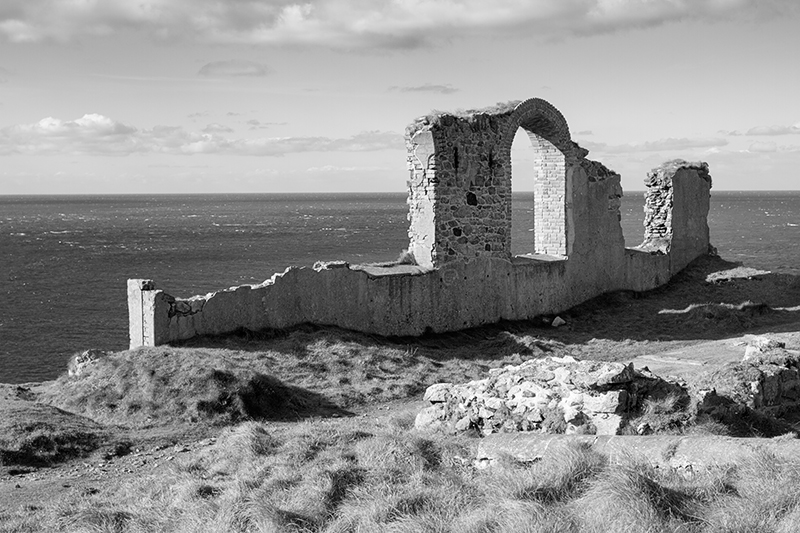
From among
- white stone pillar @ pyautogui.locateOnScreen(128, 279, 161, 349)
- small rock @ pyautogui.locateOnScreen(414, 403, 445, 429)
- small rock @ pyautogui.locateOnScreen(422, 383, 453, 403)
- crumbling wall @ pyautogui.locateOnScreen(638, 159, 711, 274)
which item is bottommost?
small rock @ pyautogui.locateOnScreen(414, 403, 445, 429)

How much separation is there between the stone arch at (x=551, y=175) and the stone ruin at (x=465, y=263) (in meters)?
0.02

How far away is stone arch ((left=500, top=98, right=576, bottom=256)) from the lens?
59.6ft

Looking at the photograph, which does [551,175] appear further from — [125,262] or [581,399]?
[125,262]

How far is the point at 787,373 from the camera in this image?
1073 cm

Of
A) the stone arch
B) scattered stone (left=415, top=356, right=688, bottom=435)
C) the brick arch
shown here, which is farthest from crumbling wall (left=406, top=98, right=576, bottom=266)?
scattered stone (left=415, top=356, right=688, bottom=435)

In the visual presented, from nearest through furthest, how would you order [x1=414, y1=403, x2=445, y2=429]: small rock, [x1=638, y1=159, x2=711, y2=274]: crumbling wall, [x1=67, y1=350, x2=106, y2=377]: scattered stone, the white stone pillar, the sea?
[x1=414, y1=403, x2=445, y2=429]: small rock → [x1=67, y1=350, x2=106, y2=377]: scattered stone → the white stone pillar → [x1=638, y1=159, x2=711, y2=274]: crumbling wall → the sea

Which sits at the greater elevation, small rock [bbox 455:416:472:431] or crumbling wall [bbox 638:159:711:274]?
crumbling wall [bbox 638:159:711:274]

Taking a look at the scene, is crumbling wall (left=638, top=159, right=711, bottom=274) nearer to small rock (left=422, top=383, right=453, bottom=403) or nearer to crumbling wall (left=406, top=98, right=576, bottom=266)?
crumbling wall (left=406, top=98, right=576, bottom=266)

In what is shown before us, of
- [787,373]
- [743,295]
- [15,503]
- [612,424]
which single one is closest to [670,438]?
[612,424]

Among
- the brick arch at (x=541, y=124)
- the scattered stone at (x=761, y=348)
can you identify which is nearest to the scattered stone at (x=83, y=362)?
the brick arch at (x=541, y=124)

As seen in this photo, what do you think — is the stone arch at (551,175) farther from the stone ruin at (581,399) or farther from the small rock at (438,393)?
the small rock at (438,393)

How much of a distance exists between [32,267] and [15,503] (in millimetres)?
43847

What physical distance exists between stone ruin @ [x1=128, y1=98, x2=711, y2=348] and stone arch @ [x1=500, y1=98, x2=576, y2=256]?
0.02 metres

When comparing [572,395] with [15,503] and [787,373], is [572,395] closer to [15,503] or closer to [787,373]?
[787,373]
